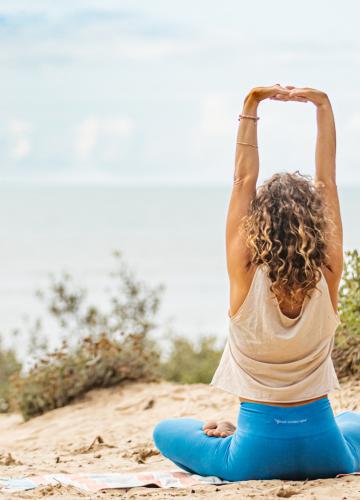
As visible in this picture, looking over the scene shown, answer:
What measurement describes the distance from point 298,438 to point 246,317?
0.54m

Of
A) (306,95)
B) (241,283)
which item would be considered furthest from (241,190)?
(306,95)

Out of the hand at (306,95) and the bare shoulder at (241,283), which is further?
the hand at (306,95)

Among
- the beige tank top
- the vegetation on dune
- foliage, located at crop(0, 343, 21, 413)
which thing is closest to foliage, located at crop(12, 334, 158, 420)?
the vegetation on dune

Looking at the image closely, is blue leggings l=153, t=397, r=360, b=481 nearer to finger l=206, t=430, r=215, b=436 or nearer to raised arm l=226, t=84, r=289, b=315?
finger l=206, t=430, r=215, b=436

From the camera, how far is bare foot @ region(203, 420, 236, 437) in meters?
4.03

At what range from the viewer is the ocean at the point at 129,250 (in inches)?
899

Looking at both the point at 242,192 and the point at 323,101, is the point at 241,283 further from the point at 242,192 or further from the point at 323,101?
the point at 323,101

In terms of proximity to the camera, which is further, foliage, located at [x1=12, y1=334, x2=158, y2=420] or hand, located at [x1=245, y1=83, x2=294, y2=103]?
foliage, located at [x1=12, y1=334, x2=158, y2=420]

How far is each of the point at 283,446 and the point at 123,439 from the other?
2712 mm

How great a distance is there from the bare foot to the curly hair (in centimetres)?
73

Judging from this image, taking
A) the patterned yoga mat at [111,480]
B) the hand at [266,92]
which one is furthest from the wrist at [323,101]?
the patterned yoga mat at [111,480]

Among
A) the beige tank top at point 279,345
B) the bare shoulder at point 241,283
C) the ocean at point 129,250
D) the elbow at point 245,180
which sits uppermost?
the elbow at point 245,180

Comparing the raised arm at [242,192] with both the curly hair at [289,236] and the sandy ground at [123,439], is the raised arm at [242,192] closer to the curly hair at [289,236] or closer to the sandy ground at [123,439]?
the curly hair at [289,236]

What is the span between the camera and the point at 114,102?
3285 inches
